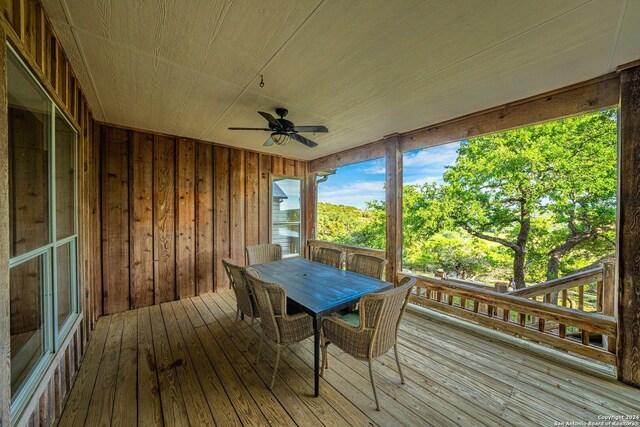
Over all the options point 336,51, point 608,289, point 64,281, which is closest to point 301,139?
point 336,51

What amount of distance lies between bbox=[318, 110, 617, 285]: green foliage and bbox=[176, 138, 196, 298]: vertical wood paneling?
18.9 ft

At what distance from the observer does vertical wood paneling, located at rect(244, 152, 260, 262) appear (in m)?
4.62

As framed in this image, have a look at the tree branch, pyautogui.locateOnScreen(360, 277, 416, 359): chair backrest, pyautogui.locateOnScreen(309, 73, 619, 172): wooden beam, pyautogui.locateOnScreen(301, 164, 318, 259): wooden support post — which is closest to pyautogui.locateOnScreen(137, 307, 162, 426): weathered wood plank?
pyautogui.locateOnScreen(360, 277, 416, 359): chair backrest

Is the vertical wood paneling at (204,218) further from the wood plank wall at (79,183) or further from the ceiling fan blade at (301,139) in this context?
the ceiling fan blade at (301,139)

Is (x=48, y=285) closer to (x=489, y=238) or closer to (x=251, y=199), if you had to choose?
(x=251, y=199)

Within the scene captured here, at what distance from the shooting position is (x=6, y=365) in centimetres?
97

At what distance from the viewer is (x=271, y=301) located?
6.23ft

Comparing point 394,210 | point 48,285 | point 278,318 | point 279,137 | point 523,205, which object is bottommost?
point 278,318

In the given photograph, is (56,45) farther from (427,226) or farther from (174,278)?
(427,226)

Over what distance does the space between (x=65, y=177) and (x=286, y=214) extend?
3.66 metres

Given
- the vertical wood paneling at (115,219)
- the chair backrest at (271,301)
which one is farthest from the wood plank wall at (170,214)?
the chair backrest at (271,301)

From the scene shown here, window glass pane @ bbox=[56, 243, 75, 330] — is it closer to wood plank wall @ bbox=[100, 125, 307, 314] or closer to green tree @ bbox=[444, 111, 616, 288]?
wood plank wall @ bbox=[100, 125, 307, 314]

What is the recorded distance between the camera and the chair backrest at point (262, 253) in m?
3.61

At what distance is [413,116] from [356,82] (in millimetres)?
1182
